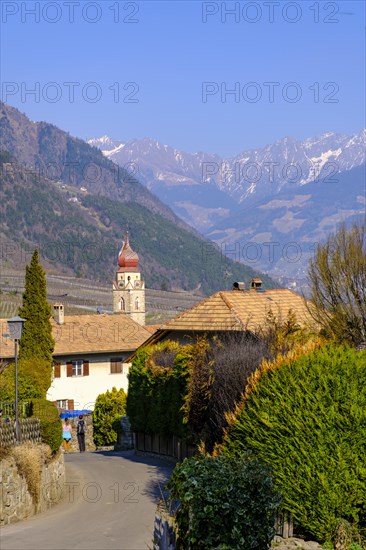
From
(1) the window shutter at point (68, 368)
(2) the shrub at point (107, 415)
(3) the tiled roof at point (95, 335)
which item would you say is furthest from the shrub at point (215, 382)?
(1) the window shutter at point (68, 368)

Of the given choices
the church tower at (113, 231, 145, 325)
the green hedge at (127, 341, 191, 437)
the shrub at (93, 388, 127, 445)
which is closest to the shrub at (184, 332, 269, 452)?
the green hedge at (127, 341, 191, 437)

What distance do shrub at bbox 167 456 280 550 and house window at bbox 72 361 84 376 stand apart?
Answer: 50093mm

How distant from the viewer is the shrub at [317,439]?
1650 cm

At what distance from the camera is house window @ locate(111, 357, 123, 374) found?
215 ft

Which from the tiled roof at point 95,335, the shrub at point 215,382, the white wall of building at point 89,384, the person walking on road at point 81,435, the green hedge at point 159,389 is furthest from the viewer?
the white wall of building at point 89,384

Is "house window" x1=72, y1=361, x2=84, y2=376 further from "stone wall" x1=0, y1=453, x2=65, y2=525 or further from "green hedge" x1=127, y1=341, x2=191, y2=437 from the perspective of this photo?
"stone wall" x1=0, y1=453, x2=65, y2=525

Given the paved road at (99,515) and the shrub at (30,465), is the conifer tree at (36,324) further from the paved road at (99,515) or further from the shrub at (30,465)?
the shrub at (30,465)

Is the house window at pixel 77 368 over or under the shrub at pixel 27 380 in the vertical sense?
over

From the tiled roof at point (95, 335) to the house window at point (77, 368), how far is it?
120cm

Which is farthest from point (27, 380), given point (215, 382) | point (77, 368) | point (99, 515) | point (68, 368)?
point (77, 368)

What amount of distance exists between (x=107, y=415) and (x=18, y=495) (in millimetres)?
26333

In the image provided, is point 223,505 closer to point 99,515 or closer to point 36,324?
point 99,515

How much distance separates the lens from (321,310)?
3139 centimetres

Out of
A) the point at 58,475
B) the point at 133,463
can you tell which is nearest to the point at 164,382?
the point at 133,463
